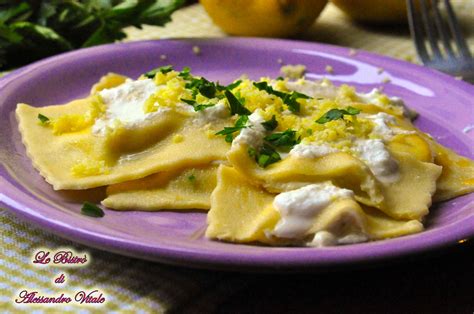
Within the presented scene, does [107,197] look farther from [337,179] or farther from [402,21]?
[402,21]

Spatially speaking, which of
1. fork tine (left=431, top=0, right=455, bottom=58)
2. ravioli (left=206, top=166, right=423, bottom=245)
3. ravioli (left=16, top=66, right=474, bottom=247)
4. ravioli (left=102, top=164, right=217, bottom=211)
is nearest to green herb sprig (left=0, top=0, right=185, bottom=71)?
ravioli (left=16, top=66, right=474, bottom=247)

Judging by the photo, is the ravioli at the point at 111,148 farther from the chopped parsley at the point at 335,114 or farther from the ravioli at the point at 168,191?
the chopped parsley at the point at 335,114

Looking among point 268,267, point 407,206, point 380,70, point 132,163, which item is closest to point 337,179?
point 407,206

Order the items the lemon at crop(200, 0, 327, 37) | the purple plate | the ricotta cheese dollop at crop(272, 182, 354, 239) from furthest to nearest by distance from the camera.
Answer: the lemon at crop(200, 0, 327, 37)
the ricotta cheese dollop at crop(272, 182, 354, 239)
the purple plate

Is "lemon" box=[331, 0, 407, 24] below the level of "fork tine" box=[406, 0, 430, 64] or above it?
below

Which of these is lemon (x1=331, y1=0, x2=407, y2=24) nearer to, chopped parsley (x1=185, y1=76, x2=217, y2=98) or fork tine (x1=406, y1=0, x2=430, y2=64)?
fork tine (x1=406, y1=0, x2=430, y2=64)

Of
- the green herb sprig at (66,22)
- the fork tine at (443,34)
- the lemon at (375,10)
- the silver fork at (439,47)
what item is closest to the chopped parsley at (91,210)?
the green herb sprig at (66,22)
